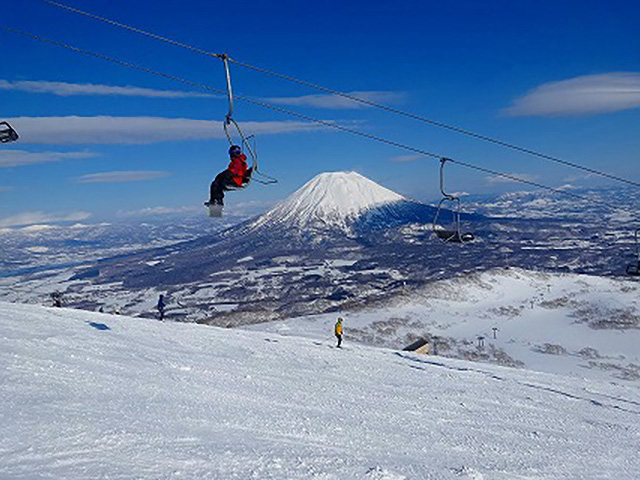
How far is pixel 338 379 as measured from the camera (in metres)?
14.8

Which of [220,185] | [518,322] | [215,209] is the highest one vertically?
[220,185]

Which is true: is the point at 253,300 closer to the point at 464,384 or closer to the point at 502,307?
the point at 502,307

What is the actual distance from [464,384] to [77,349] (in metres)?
12.0

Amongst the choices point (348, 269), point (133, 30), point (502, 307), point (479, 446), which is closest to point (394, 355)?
point (479, 446)

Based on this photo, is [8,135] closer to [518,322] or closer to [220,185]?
[220,185]

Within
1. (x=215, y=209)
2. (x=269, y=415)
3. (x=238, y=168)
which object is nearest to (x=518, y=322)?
(x=269, y=415)

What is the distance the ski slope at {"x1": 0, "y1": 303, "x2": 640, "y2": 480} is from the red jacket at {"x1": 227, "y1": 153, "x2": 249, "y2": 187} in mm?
4539

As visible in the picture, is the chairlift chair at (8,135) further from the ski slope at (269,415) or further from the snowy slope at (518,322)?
the snowy slope at (518,322)

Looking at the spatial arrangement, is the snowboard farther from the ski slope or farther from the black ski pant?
the ski slope

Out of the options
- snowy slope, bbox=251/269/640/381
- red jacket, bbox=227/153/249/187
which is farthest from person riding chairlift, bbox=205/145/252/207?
snowy slope, bbox=251/269/640/381

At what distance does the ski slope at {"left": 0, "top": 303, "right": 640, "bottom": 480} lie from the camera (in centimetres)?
669

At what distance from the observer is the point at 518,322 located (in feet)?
192

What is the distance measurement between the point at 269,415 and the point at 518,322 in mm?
55165

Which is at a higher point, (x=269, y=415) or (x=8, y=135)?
(x=8, y=135)
